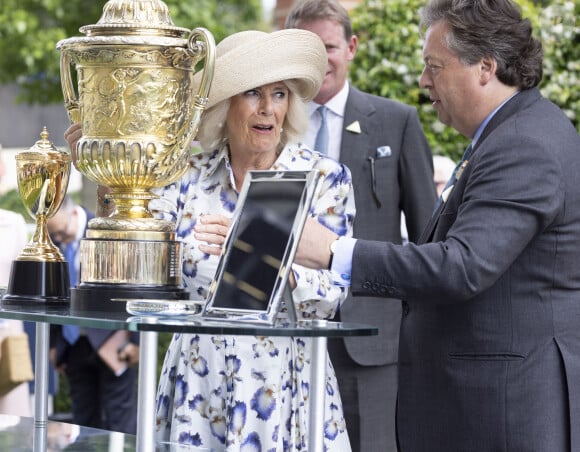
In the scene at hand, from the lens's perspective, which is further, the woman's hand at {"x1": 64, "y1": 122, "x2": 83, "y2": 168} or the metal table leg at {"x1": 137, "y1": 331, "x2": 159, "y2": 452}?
the woman's hand at {"x1": 64, "y1": 122, "x2": 83, "y2": 168}

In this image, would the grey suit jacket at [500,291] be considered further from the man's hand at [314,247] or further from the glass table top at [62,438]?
the glass table top at [62,438]

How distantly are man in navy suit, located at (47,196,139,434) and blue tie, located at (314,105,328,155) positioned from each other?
6.48 ft

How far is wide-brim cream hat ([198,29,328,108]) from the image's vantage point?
334 cm

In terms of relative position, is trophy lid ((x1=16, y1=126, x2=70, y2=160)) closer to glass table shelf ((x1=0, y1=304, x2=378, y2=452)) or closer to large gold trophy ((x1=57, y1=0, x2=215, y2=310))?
large gold trophy ((x1=57, y1=0, x2=215, y2=310))

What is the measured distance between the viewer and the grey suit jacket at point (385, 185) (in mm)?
4973

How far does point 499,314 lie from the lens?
306cm

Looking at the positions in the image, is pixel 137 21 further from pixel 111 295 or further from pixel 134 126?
pixel 111 295

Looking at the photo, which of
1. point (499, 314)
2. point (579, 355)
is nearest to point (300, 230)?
point (499, 314)

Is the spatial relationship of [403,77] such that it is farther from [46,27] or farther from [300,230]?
[46,27]

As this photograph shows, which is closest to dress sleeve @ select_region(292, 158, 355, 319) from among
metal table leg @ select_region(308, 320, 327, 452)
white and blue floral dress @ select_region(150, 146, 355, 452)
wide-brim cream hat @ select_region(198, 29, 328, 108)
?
white and blue floral dress @ select_region(150, 146, 355, 452)

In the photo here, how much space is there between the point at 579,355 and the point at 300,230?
3.63 ft

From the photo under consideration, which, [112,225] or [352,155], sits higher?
[352,155]

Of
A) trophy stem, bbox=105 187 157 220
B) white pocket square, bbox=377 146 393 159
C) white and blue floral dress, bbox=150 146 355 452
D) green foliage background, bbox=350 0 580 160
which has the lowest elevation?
white and blue floral dress, bbox=150 146 355 452

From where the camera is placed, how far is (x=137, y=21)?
2723mm
